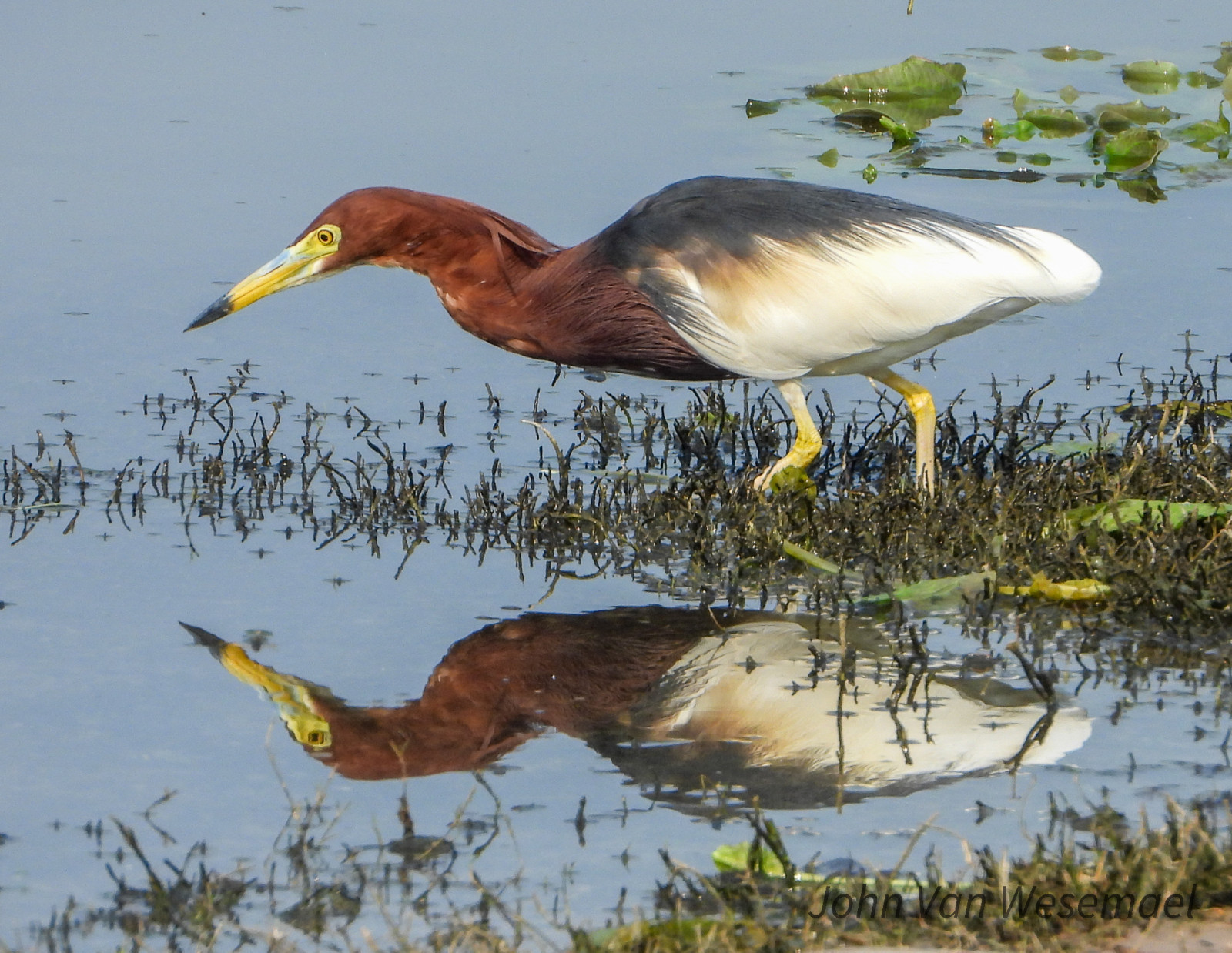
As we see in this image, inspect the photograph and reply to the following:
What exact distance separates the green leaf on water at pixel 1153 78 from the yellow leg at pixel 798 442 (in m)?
6.27

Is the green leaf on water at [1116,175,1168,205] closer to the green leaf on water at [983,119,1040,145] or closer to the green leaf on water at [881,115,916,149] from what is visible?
the green leaf on water at [983,119,1040,145]

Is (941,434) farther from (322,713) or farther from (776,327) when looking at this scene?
(322,713)

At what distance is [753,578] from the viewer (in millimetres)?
5602

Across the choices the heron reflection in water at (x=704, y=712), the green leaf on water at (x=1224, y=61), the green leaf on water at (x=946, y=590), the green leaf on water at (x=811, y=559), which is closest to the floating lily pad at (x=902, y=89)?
the green leaf on water at (x=1224, y=61)

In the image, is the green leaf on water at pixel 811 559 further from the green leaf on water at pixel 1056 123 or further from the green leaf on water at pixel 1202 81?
the green leaf on water at pixel 1202 81

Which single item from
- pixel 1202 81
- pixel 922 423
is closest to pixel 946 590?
pixel 922 423

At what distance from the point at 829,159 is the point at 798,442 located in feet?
14.2

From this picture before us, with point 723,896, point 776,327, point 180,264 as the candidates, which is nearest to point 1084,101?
point 180,264

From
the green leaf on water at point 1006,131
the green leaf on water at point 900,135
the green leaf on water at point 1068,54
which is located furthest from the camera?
the green leaf on water at point 1068,54

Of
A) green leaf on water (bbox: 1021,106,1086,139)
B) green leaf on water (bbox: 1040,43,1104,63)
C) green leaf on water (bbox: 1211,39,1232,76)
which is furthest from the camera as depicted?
green leaf on water (bbox: 1040,43,1104,63)

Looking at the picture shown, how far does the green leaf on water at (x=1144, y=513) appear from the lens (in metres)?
5.47

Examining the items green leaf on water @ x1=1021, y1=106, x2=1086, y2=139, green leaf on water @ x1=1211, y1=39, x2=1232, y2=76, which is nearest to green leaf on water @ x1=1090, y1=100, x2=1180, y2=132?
green leaf on water @ x1=1021, y1=106, x2=1086, y2=139

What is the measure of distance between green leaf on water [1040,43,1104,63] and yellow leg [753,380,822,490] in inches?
268

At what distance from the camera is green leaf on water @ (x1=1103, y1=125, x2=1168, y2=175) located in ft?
33.4
